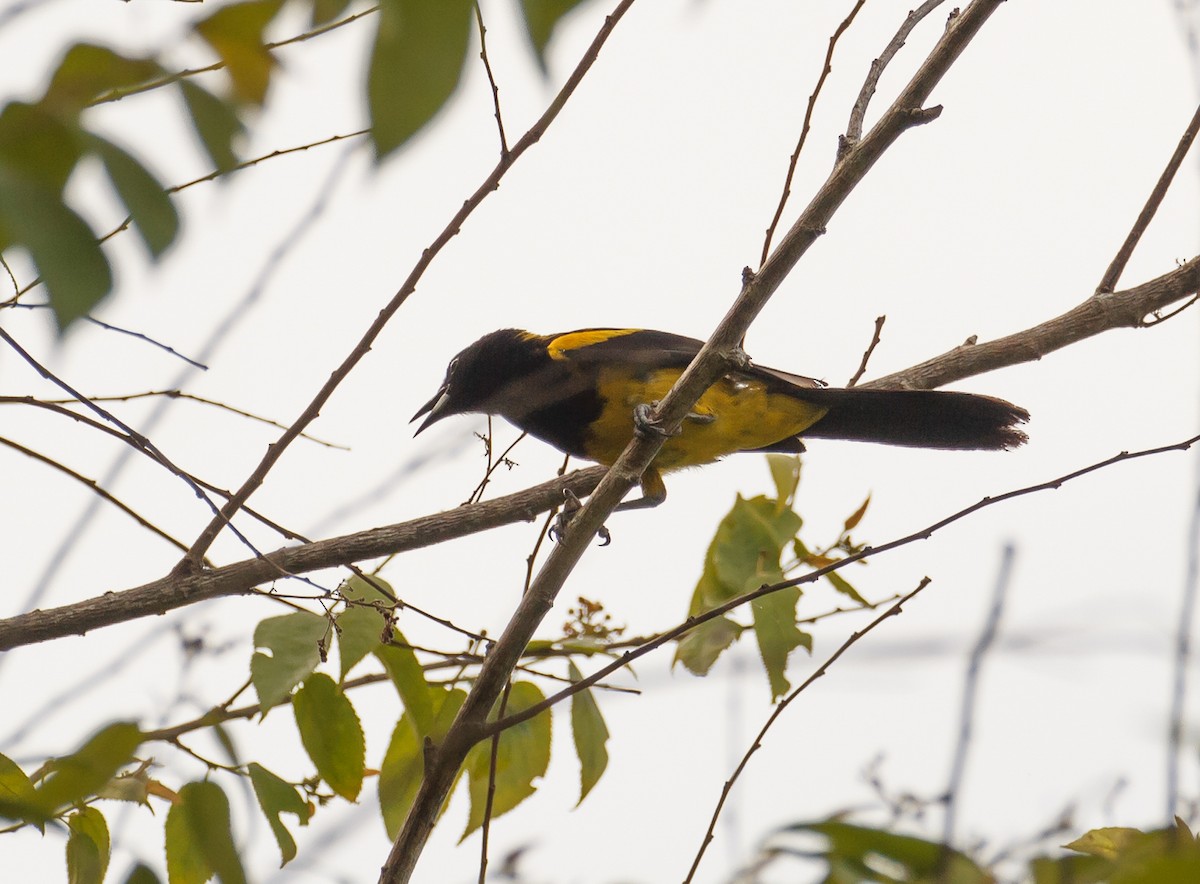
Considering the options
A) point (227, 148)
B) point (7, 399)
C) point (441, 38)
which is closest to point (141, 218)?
point (227, 148)

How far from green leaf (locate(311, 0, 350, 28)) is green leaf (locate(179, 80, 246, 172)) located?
0.12m

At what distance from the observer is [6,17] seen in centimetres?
101

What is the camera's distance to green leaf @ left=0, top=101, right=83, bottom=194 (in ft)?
2.93

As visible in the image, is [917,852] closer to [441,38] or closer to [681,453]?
[441,38]

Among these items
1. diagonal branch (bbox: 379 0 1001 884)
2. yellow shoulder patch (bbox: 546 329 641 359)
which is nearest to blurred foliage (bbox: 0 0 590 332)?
diagonal branch (bbox: 379 0 1001 884)

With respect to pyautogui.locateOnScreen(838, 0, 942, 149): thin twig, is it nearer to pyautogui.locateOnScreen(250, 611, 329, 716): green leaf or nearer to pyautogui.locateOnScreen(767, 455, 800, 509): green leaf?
pyautogui.locateOnScreen(767, 455, 800, 509): green leaf

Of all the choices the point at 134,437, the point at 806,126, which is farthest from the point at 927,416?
the point at 134,437

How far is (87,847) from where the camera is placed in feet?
6.93

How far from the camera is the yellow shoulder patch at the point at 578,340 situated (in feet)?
15.3

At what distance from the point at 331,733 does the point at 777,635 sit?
1.00m

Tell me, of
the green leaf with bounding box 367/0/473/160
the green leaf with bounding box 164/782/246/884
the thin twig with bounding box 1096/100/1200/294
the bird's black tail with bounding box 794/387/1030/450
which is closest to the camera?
the green leaf with bounding box 367/0/473/160

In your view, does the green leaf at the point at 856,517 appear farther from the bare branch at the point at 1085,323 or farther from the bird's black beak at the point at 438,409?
the bird's black beak at the point at 438,409

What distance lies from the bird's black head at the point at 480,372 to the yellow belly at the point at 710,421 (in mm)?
725

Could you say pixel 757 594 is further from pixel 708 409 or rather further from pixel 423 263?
pixel 708 409
